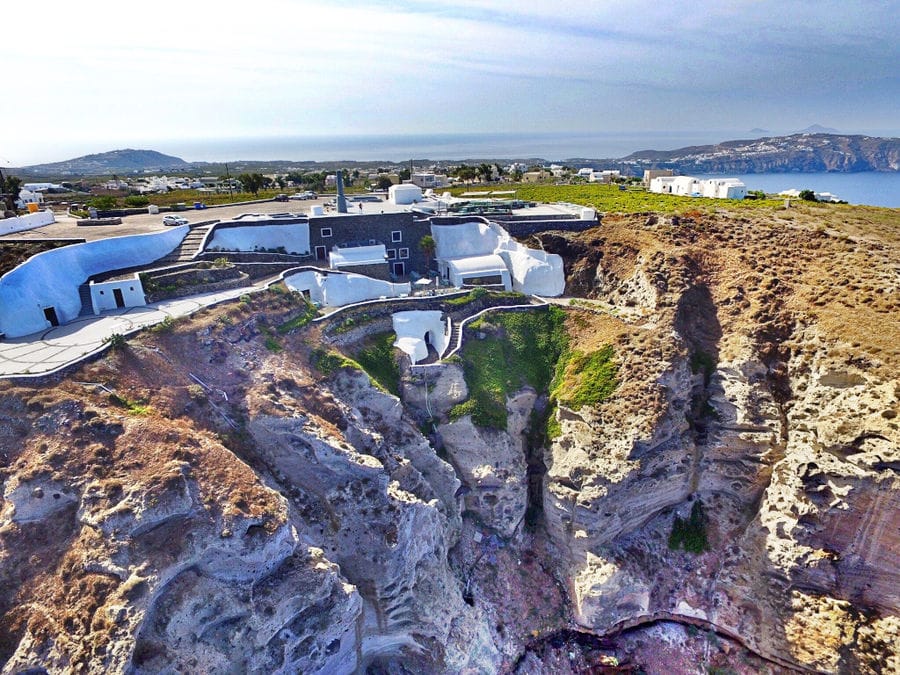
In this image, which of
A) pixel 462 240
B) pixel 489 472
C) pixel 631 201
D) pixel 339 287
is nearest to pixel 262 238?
pixel 339 287

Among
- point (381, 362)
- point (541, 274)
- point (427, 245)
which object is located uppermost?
point (427, 245)

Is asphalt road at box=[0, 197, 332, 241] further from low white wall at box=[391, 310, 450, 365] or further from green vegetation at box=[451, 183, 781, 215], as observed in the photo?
green vegetation at box=[451, 183, 781, 215]

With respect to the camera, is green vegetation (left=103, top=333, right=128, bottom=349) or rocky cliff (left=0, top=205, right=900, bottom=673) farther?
green vegetation (left=103, top=333, right=128, bottom=349)

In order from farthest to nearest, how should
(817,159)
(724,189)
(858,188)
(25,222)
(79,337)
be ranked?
(817,159) < (858,188) < (724,189) < (25,222) < (79,337)

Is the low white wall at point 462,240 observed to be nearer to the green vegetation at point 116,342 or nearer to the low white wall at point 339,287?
the low white wall at point 339,287

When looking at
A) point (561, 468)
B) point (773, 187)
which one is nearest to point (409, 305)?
point (561, 468)

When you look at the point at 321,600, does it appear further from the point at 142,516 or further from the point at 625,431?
the point at 625,431

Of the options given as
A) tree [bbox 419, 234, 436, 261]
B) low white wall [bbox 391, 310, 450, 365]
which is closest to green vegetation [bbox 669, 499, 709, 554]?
low white wall [bbox 391, 310, 450, 365]

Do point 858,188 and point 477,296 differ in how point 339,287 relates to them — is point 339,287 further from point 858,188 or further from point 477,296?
point 858,188
